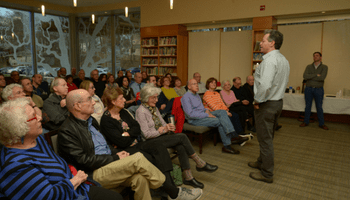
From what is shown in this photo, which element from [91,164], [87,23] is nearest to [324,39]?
[91,164]

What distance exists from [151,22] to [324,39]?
547 cm

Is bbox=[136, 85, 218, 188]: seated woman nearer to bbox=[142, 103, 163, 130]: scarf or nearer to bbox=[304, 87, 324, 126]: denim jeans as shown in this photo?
bbox=[142, 103, 163, 130]: scarf

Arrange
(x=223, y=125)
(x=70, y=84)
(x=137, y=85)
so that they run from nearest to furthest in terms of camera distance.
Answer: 1. (x=223, y=125)
2. (x=137, y=85)
3. (x=70, y=84)

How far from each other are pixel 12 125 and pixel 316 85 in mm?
6234

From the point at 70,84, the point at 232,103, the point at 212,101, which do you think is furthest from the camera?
the point at 70,84

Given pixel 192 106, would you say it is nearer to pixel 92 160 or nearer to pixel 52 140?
pixel 92 160

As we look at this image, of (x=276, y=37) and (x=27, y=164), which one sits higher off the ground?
(x=276, y=37)

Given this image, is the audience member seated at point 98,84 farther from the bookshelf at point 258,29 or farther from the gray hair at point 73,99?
the gray hair at point 73,99

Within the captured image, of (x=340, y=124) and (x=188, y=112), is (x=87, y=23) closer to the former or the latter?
(x=188, y=112)

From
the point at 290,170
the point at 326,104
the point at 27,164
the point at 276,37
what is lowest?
the point at 290,170

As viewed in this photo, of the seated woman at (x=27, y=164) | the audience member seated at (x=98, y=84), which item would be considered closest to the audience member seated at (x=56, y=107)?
the seated woman at (x=27, y=164)

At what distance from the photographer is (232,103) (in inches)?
198

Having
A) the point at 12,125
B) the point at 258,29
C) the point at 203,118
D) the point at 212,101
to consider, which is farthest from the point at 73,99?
the point at 258,29

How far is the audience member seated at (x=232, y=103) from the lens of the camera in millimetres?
4832
